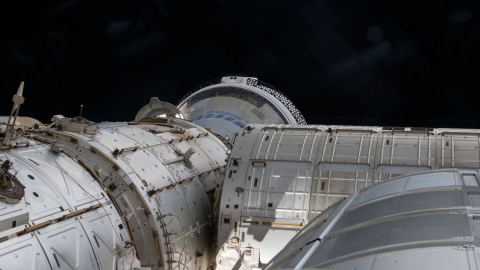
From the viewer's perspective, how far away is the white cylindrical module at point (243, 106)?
20.0 metres

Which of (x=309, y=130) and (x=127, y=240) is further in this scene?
(x=309, y=130)

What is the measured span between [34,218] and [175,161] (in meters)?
5.10

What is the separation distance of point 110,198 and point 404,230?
656 centimetres

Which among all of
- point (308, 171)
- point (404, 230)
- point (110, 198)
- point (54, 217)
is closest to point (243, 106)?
point (308, 171)

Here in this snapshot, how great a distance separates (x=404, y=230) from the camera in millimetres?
3986

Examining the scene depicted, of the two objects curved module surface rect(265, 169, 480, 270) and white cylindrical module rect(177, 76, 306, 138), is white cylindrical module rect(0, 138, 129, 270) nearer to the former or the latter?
curved module surface rect(265, 169, 480, 270)

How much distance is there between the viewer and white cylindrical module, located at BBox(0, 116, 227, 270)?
6812 mm

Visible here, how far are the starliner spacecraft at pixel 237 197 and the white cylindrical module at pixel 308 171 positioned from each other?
3cm

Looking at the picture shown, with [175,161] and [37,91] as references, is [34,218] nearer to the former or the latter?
[175,161]

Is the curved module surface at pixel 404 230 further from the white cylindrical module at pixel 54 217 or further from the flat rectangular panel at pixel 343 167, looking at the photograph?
the flat rectangular panel at pixel 343 167

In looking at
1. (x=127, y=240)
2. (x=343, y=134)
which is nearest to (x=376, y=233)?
(x=127, y=240)

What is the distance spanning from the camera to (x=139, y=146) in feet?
36.0

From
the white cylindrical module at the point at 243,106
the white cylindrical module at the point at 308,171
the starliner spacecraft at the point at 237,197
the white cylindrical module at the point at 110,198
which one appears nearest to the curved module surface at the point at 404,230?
the starliner spacecraft at the point at 237,197

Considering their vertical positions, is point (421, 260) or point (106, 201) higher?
point (106, 201)
